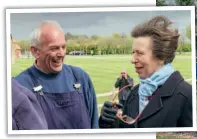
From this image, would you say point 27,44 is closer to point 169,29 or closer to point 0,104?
point 0,104

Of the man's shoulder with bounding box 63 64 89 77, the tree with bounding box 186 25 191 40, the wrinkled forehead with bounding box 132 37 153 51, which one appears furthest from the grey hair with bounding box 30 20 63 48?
the tree with bounding box 186 25 191 40

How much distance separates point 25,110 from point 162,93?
1.78 metres

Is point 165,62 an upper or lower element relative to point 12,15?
lower

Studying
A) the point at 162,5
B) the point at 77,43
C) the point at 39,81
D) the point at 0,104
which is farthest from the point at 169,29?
the point at 0,104

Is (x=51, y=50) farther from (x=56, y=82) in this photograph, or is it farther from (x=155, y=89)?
(x=155, y=89)

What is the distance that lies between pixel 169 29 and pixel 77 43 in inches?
47.5

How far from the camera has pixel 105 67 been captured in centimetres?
681

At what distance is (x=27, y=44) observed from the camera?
673cm

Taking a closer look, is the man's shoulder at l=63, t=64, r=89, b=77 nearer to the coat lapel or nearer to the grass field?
the grass field

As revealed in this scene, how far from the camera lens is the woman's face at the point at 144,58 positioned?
6.74m

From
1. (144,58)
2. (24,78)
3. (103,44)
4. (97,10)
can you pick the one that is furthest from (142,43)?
(24,78)

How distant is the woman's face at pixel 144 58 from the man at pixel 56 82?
664 millimetres

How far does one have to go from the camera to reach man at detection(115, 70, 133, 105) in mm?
6801

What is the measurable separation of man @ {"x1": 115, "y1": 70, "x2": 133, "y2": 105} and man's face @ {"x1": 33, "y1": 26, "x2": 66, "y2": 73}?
0.80 m
